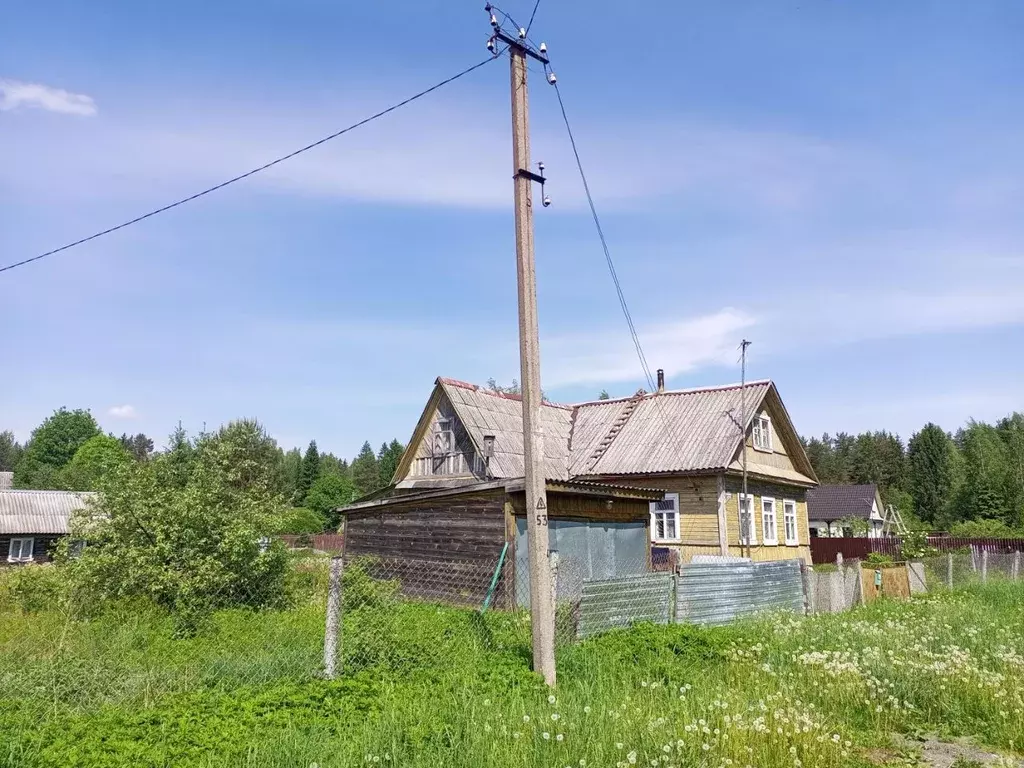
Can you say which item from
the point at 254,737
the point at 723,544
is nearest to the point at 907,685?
the point at 254,737

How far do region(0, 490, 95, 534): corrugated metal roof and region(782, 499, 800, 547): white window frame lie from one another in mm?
33183

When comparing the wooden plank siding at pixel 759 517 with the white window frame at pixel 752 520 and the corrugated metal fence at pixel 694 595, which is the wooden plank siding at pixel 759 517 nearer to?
the white window frame at pixel 752 520

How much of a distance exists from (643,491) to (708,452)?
19.5 ft

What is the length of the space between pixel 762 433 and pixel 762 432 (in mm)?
34

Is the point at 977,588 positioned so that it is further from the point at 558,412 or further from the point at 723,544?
the point at 558,412

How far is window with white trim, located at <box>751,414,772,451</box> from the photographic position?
2448cm

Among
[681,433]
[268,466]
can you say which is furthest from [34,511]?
[681,433]

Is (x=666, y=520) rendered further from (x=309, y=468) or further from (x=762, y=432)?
(x=309, y=468)

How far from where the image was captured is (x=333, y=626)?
6730 millimetres

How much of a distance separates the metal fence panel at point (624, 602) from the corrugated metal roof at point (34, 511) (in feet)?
117

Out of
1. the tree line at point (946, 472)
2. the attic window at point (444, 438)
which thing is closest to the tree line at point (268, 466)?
the attic window at point (444, 438)

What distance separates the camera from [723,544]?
71.5 feet

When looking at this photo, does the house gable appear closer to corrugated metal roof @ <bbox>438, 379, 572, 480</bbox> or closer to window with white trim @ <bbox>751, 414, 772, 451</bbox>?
window with white trim @ <bbox>751, 414, 772, 451</bbox>

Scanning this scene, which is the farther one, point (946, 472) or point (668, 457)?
point (946, 472)
